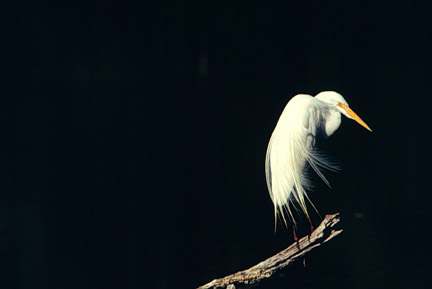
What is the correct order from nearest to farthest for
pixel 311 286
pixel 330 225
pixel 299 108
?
pixel 330 225 → pixel 299 108 → pixel 311 286

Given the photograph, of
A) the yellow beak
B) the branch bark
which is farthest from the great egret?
the branch bark

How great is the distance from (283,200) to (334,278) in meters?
0.68

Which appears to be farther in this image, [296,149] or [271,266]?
[296,149]

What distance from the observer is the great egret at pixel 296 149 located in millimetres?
2691

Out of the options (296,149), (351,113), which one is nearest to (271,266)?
(296,149)

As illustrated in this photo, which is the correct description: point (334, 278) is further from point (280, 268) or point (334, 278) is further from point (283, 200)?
point (280, 268)

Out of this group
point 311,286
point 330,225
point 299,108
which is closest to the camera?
point 330,225

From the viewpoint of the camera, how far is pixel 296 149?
2.70 metres

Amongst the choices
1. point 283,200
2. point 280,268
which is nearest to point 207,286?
point 280,268

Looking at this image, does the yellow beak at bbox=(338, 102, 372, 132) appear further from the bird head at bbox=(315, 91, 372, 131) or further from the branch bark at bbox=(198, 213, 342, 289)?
the branch bark at bbox=(198, 213, 342, 289)

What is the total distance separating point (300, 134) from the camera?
271 centimetres

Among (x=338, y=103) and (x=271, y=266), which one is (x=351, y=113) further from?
(x=271, y=266)

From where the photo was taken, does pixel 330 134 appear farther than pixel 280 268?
Yes

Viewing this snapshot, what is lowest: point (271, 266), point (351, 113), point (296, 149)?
point (271, 266)
